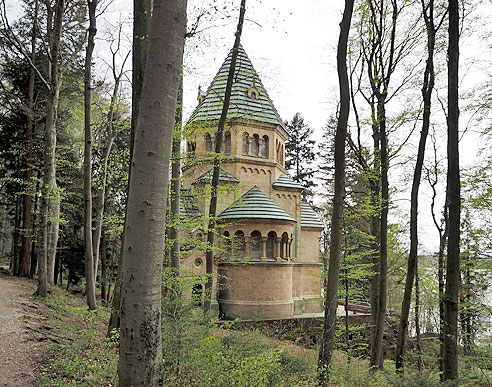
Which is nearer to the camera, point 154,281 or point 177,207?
point 154,281

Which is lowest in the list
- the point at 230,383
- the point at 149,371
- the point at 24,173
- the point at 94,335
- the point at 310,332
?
the point at 310,332

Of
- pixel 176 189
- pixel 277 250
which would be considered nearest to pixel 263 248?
pixel 277 250

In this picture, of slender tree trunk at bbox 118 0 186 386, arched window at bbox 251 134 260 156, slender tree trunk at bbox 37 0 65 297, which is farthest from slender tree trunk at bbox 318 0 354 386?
arched window at bbox 251 134 260 156

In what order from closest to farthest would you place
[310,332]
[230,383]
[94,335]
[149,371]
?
[149,371], [230,383], [94,335], [310,332]

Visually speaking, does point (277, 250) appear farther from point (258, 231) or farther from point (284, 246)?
point (258, 231)

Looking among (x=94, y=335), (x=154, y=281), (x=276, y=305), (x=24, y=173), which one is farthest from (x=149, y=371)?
(x=24, y=173)

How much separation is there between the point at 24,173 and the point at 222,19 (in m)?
14.7

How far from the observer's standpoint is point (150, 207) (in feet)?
10.4

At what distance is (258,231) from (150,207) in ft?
54.1

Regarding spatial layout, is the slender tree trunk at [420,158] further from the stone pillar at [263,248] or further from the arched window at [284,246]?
the arched window at [284,246]

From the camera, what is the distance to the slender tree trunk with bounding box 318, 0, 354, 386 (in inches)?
243

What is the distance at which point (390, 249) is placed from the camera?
1356cm

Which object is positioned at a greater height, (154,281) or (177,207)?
(177,207)

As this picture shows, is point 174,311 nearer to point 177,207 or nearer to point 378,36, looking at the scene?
point 177,207
